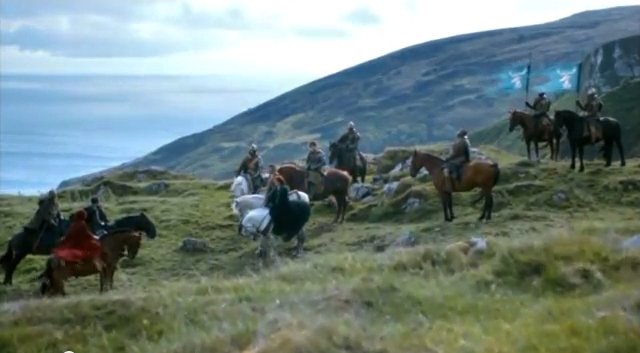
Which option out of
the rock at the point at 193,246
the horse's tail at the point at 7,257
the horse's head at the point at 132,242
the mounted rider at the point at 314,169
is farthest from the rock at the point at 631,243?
the horse's tail at the point at 7,257

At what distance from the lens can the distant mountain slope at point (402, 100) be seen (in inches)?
5861

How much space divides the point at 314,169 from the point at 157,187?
11.9 m

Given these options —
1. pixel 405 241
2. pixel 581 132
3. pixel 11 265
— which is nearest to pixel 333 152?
pixel 581 132

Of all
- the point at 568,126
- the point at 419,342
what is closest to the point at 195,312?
the point at 419,342

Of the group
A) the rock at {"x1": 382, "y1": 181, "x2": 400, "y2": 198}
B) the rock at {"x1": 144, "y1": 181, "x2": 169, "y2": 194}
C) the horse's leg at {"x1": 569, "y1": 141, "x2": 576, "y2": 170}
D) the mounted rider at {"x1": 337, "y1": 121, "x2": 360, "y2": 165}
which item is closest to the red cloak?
the rock at {"x1": 382, "y1": 181, "x2": 400, "y2": 198}

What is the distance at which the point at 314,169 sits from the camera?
96.3ft

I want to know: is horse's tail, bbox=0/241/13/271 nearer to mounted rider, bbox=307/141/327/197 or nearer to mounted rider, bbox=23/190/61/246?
mounted rider, bbox=23/190/61/246

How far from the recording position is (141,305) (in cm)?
1552

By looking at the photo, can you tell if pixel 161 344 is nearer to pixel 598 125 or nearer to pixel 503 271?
pixel 503 271

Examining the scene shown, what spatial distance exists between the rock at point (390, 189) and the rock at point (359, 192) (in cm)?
82

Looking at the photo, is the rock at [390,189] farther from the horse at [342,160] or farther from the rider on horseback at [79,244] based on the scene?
the rider on horseback at [79,244]

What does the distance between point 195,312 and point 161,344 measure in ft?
4.96

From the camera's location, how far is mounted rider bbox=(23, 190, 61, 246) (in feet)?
77.2

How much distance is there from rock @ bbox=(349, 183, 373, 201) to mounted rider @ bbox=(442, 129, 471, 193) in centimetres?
657
